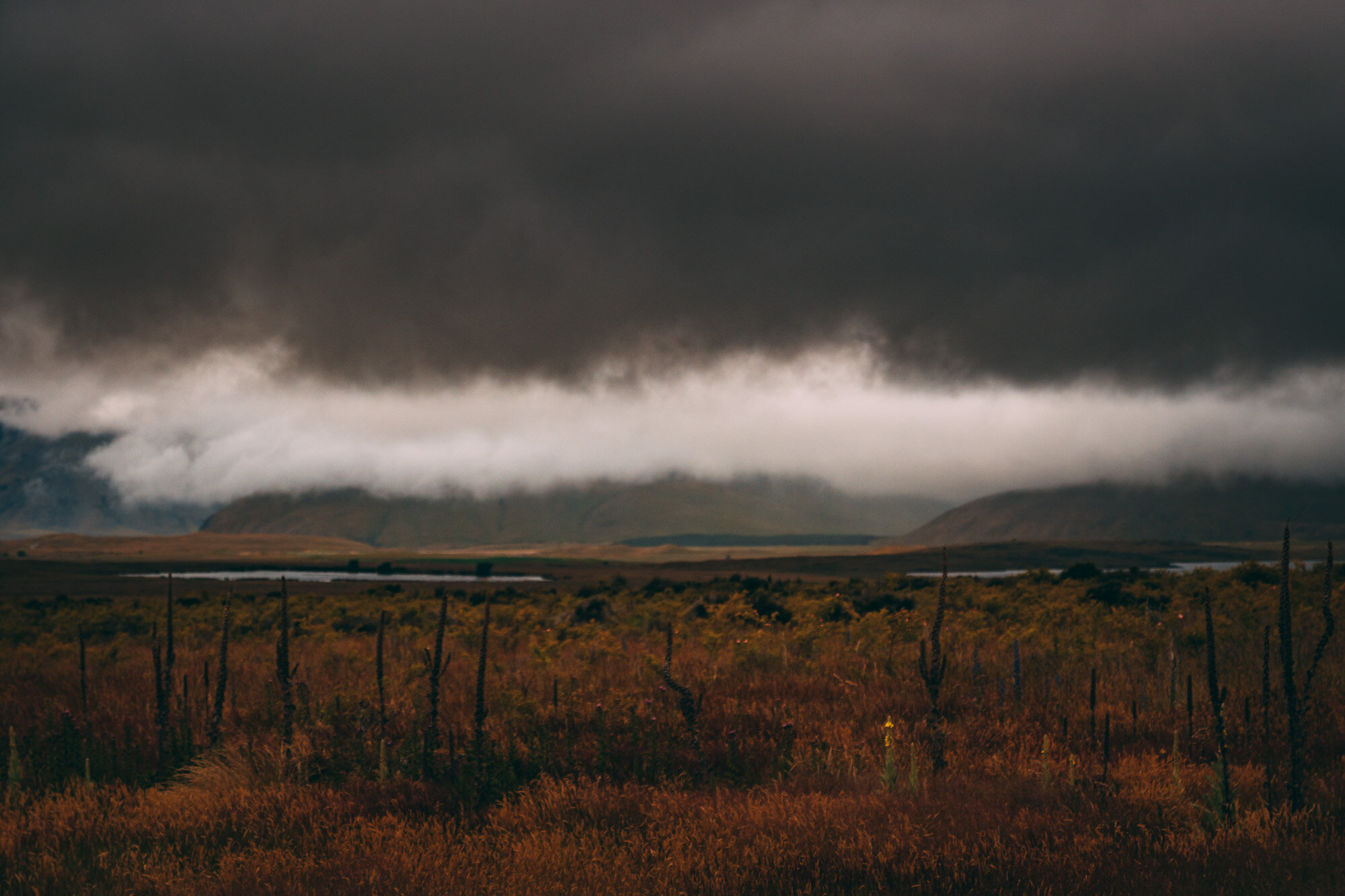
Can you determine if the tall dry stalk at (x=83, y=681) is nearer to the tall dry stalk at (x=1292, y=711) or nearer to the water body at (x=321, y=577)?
the tall dry stalk at (x=1292, y=711)

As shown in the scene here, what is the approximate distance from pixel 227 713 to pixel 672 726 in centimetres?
682

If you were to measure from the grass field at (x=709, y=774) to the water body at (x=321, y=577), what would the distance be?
9754 cm

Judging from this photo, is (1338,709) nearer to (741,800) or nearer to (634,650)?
(741,800)

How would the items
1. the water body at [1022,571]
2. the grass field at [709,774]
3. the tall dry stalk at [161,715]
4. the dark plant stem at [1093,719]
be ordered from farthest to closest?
the water body at [1022,571], the tall dry stalk at [161,715], the dark plant stem at [1093,719], the grass field at [709,774]

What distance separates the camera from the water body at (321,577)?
373ft

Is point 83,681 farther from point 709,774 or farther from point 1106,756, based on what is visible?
point 1106,756

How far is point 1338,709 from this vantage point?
11.0 meters

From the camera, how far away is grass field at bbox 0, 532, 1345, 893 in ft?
21.8

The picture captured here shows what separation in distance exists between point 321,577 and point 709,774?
12887 centimetres

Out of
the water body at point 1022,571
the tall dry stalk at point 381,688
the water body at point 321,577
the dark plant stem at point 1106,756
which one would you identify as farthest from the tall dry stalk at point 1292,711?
the water body at point 321,577

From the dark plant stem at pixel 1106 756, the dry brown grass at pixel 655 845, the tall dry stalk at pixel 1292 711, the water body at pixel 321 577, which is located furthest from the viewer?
the water body at pixel 321 577

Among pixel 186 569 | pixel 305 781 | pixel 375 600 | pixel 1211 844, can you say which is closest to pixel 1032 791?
pixel 1211 844

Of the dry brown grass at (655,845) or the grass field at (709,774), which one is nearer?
the dry brown grass at (655,845)

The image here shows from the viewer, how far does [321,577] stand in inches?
4990
